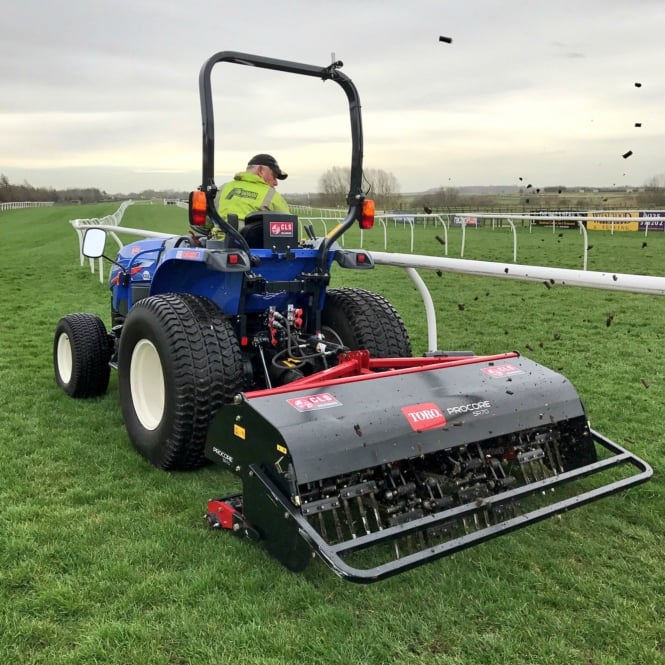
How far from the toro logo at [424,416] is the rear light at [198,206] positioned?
4.67 feet

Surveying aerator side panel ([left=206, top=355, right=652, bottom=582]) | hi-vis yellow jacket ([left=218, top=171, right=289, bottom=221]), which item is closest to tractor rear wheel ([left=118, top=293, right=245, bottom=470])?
aerator side panel ([left=206, top=355, right=652, bottom=582])

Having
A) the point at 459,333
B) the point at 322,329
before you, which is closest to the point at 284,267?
the point at 322,329

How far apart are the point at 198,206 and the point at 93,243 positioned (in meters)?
1.97

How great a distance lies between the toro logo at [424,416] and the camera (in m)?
2.81

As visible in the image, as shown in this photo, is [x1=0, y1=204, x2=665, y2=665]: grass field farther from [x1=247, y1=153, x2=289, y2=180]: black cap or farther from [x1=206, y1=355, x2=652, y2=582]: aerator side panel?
[x1=247, y1=153, x2=289, y2=180]: black cap

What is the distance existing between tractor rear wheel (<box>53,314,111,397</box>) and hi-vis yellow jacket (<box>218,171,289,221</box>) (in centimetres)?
157

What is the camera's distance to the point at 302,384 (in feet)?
9.80

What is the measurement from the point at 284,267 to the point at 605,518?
7.02ft

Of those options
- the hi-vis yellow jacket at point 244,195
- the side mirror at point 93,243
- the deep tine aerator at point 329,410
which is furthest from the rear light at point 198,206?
the side mirror at point 93,243

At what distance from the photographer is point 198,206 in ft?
10.8

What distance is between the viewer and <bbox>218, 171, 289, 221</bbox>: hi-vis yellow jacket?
4.04m

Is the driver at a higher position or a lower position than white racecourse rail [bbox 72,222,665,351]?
higher

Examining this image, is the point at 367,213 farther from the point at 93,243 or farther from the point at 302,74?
the point at 93,243

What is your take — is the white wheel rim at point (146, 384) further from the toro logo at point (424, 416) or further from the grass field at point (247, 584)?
the toro logo at point (424, 416)
